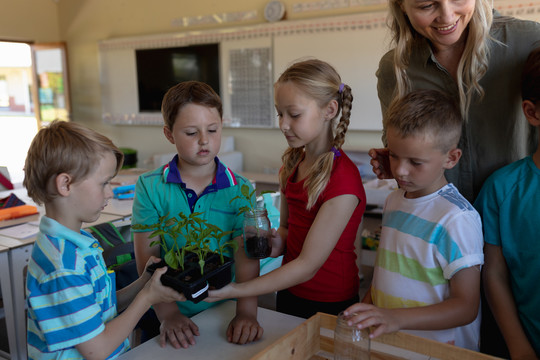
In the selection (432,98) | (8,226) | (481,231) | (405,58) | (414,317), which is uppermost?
(405,58)

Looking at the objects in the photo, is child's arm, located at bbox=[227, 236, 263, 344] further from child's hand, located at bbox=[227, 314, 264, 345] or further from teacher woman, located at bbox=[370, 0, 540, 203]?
teacher woman, located at bbox=[370, 0, 540, 203]

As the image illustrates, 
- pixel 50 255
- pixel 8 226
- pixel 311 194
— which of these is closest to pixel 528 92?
pixel 311 194

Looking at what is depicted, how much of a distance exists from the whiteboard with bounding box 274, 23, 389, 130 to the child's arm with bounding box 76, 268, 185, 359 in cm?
406

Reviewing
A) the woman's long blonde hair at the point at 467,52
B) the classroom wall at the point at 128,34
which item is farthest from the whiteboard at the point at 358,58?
the woman's long blonde hair at the point at 467,52

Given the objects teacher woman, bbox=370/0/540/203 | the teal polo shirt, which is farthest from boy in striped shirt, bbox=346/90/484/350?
the teal polo shirt

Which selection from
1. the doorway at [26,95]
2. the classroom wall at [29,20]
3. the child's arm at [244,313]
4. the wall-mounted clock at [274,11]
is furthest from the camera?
the doorway at [26,95]

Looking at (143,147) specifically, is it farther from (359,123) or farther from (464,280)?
(464,280)

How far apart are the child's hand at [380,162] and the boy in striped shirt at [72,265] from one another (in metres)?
0.74

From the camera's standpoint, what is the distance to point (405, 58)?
1.47 metres

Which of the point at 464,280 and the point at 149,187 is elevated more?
the point at 149,187

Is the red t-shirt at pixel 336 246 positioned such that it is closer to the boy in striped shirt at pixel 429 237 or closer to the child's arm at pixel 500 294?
the boy in striped shirt at pixel 429 237

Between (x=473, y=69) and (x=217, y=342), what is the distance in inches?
40.9

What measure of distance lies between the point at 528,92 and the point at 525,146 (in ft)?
0.73

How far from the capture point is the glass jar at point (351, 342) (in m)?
1.02
